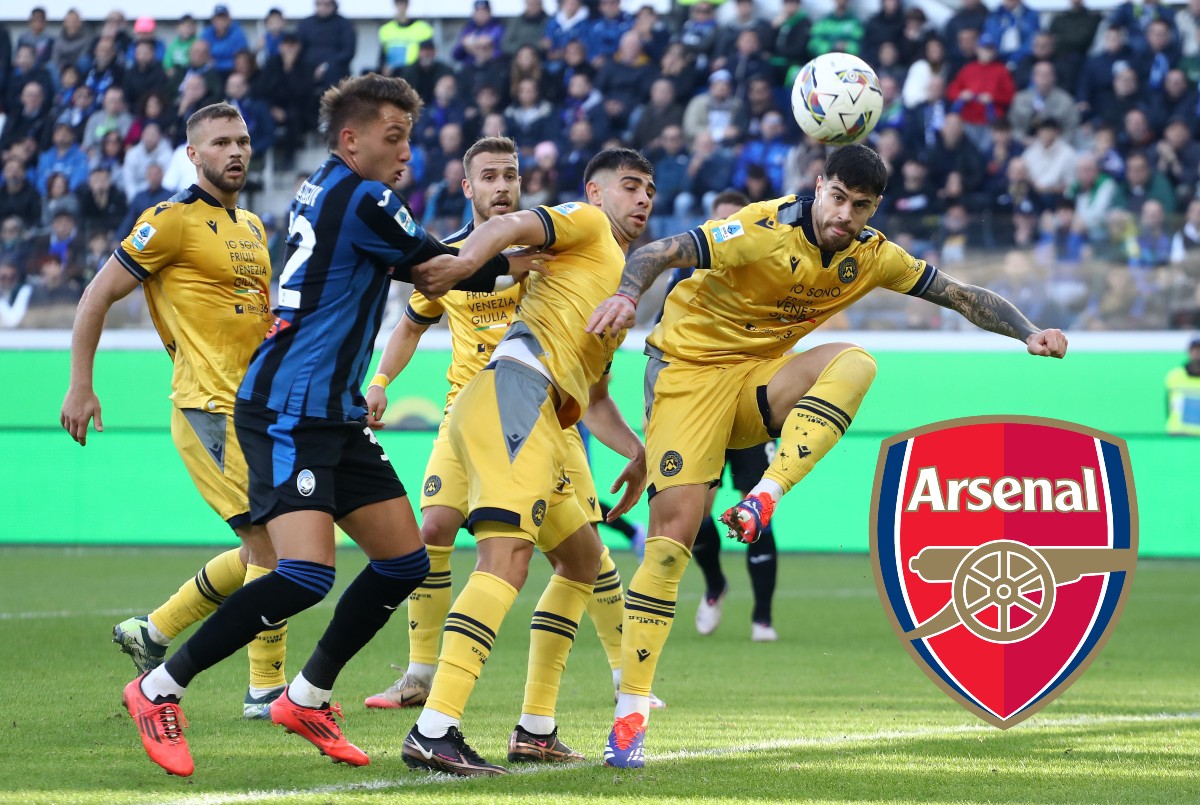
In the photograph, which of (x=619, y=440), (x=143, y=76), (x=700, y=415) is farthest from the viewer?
(x=143, y=76)

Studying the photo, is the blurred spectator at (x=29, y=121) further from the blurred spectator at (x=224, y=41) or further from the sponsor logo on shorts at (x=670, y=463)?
the sponsor logo on shorts at (x=670, y=463)

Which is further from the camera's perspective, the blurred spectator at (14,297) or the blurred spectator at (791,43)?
the blurred spectator at (791,43)

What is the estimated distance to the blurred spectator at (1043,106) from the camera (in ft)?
58.6

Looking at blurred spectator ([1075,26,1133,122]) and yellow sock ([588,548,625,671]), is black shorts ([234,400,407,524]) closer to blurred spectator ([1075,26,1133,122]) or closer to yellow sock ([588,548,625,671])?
yellow sock ([588,548,625,671])

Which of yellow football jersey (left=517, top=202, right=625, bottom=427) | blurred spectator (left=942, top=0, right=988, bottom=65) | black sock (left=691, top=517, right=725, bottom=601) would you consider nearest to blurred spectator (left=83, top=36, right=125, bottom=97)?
blurred spectator (left=942, top=0, right=988, bottom=65)

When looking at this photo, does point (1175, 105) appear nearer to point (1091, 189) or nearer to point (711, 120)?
point (1091, 189)

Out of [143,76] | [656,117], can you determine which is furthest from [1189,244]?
[143,76]

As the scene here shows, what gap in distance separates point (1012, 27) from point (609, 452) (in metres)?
8.10

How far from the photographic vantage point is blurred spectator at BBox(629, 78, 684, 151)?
1852 cm

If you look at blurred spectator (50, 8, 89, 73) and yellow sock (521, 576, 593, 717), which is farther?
blurred spectator (50, 8, 89, 73)

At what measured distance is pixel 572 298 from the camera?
5348 mm

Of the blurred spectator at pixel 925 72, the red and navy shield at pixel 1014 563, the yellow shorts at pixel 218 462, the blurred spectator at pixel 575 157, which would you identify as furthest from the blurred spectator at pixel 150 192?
the red and navy shield at pixel 1014 563

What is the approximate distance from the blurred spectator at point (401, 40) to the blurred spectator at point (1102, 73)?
8.57m

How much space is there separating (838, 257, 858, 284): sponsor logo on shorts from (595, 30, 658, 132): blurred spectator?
1335 cm
